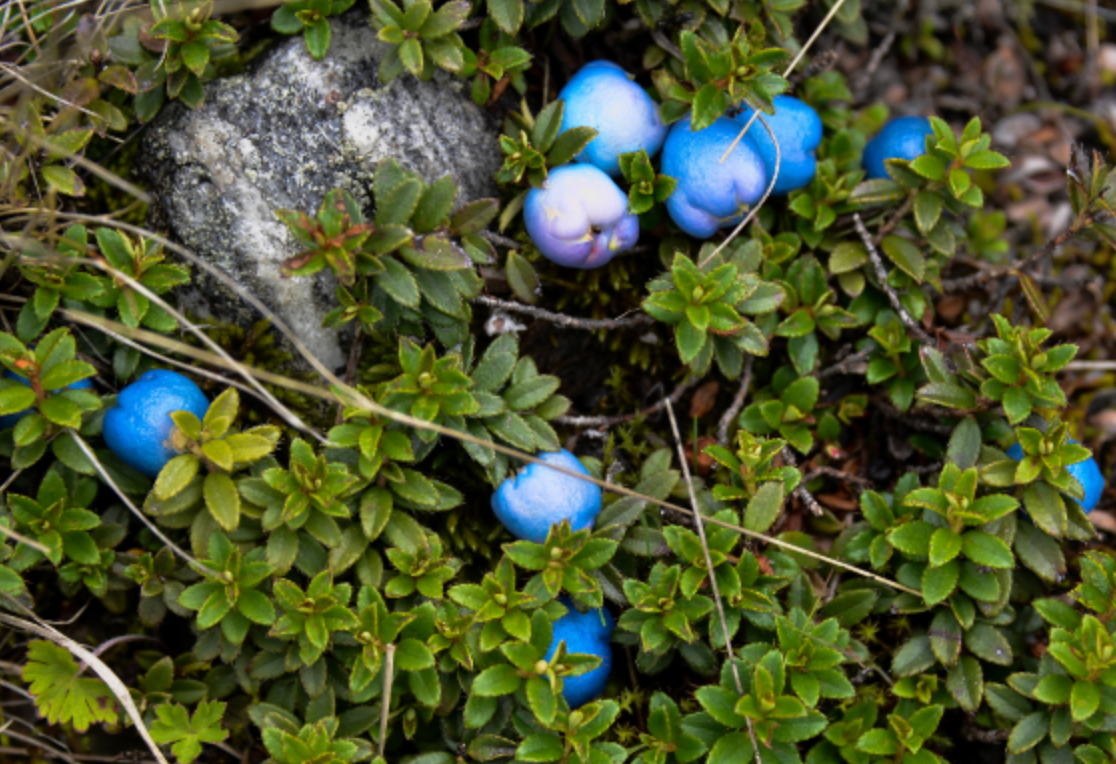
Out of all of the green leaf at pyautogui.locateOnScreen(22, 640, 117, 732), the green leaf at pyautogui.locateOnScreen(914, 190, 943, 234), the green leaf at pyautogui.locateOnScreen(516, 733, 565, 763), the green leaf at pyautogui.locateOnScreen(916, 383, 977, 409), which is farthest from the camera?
the green leaf at pyautogui.locateOnScreen(914, 190, 943, 234)

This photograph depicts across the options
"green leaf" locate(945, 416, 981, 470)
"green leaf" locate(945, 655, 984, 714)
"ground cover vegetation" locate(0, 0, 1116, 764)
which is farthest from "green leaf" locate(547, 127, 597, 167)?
"green leaf" locate(945, 655, 984, 714)

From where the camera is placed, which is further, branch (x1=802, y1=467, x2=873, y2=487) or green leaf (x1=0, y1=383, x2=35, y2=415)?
branch (x1=802, y1=467, x2=873, y2=487)

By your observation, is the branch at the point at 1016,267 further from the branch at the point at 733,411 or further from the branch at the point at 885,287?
the branch at the point at 733,411

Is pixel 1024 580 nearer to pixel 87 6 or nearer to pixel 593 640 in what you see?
pixel 593 640

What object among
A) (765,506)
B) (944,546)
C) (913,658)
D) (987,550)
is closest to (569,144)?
(765,506)

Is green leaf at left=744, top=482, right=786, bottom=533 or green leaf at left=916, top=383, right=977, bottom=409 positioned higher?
green leaf at left=916, top=383, right=977, bottom=409

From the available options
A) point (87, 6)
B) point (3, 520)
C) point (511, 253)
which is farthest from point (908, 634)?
point (87, 6)

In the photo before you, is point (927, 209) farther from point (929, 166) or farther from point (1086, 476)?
point (1086, 476)

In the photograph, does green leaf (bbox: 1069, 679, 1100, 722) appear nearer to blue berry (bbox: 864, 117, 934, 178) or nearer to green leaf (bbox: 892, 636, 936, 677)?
green leaf (bbox: 892, 636, 936, 677)
